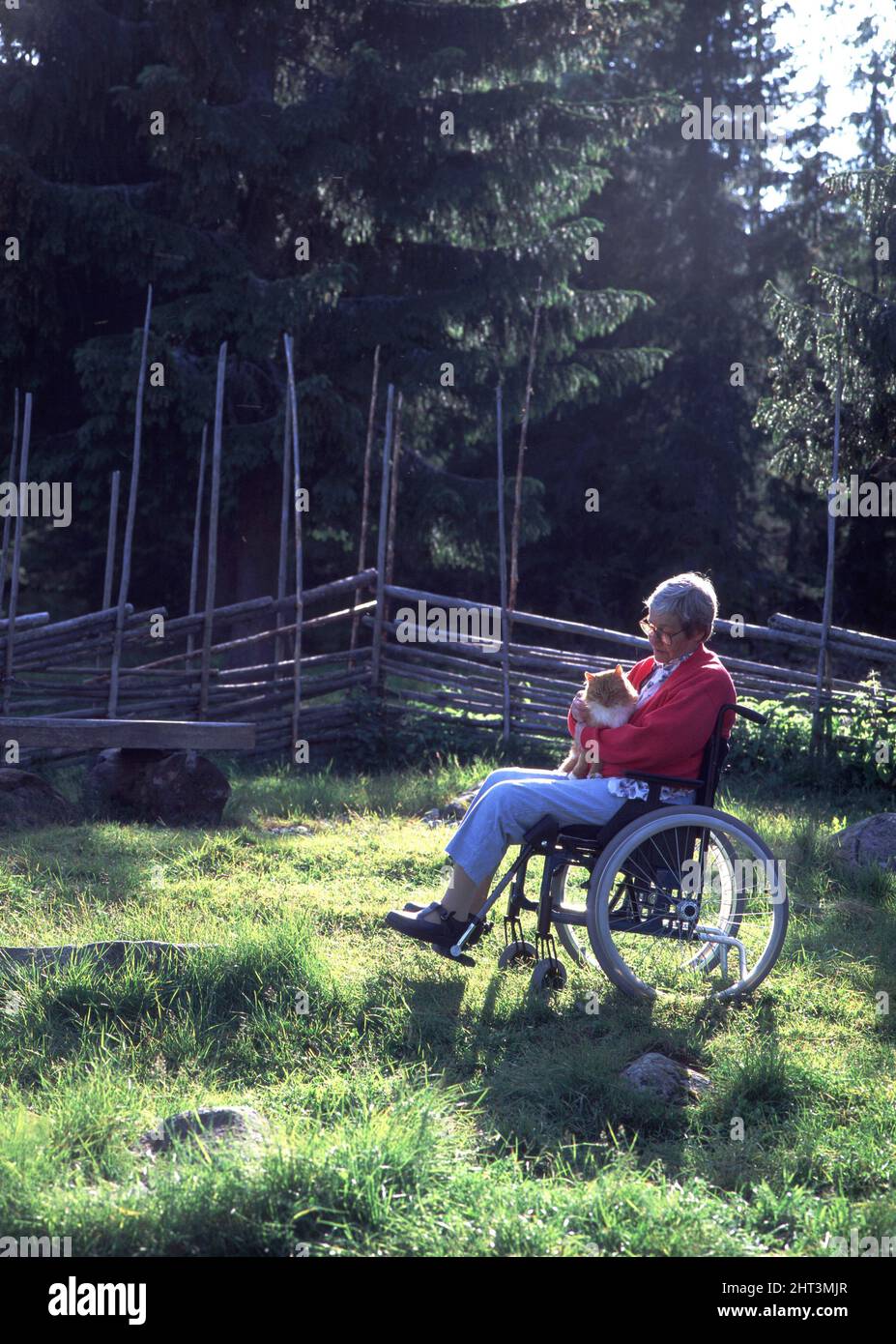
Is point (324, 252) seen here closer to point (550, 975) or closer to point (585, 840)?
point (585, 840)

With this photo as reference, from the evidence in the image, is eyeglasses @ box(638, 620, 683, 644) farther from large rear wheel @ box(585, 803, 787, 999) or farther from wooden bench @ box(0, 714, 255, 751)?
wooden bench @ box(0, 714, 255, 751)

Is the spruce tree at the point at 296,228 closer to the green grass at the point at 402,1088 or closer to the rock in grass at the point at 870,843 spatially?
the rock in grass at the point at 870,843

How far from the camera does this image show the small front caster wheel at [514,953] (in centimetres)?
403

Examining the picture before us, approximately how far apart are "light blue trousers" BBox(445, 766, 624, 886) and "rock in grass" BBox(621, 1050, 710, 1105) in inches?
31.1

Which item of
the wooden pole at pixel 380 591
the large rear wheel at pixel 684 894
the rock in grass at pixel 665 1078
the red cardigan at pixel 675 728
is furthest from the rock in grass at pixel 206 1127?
the wooden pole at pixel 380 591

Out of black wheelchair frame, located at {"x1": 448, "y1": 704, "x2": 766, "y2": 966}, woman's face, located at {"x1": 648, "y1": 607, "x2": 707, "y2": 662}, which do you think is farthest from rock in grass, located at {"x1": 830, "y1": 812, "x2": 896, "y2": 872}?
woman's face, located at {"x1": 648, "y1": 607, "x2": 707, "y2": 662}

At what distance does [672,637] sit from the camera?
12.9 feet

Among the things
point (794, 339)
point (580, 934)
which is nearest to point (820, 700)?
point (794, 339)

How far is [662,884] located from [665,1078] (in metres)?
0.73

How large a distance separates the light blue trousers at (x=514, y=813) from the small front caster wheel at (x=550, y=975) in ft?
1.08

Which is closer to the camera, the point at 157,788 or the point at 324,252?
the point at 157,788

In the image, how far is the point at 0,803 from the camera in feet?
20.0

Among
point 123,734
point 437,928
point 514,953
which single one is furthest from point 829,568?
point 437,928

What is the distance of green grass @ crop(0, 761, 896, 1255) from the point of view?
234 cm
